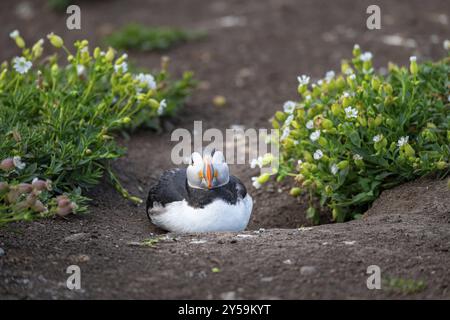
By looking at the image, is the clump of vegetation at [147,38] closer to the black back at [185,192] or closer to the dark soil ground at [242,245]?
the dark soil ground at [242,245]

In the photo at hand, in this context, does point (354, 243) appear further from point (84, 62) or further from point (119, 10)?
point (119, 10)

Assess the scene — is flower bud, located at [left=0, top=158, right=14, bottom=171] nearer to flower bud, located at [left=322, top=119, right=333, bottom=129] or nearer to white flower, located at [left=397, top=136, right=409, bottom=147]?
flower bud, located at [left=322, top=119, right=333, bottom=129]

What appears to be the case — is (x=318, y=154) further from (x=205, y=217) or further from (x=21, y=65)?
(x=21, y=65)

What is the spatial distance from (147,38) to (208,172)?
15.4 ft

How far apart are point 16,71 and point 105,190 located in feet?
3.55

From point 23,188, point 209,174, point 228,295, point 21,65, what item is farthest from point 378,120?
point 21,65

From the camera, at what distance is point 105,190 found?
200 inches

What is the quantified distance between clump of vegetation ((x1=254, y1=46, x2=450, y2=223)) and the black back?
1.55 feet

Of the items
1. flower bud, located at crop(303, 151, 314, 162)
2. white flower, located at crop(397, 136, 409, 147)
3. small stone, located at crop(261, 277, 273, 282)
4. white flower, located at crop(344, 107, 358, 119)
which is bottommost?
small stone, located at crop(261, 277, 273, 282)

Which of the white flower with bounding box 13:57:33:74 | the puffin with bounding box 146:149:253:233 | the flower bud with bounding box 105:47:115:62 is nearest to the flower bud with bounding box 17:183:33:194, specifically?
the puffin with bounding box 146:149:253:233

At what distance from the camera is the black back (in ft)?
14.8

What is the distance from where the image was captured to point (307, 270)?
3.47 m

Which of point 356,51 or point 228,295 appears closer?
point 228,295

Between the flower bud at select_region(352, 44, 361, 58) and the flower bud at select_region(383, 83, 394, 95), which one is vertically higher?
the flower bud at select_region(352, 44, 361, 58)
